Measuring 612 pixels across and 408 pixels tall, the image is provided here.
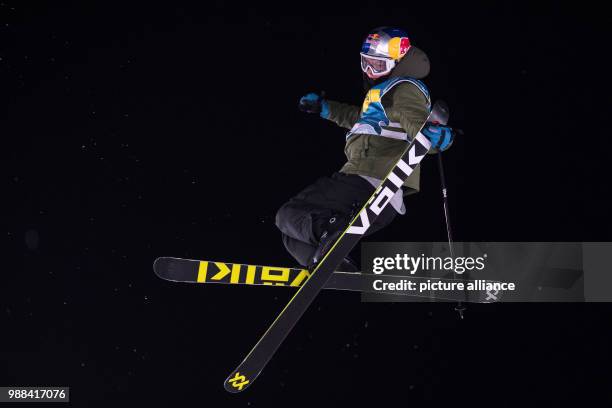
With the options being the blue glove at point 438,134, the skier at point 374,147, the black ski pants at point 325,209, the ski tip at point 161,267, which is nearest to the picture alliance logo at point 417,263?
the skier at point 374,147

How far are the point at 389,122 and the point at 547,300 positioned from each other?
5.23 ft

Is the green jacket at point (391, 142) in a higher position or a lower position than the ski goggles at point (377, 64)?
lower

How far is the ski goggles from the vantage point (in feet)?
13.3

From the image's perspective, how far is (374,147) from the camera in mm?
3984

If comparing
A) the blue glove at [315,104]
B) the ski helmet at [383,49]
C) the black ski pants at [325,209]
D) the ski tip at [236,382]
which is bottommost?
the ski tip at [236,382]

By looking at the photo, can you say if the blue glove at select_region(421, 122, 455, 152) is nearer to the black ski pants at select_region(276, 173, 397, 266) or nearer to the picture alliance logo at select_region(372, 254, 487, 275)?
the black ski pants at select_region(276, 173, 397, 266)

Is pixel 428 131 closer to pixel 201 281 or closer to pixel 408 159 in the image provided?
pixel 408 159

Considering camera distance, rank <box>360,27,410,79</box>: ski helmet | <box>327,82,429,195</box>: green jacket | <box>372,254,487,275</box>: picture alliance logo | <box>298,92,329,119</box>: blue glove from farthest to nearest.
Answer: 1. <box>372,254,487,275</box>: picture alliance logo
2. <box>298,92,329,119</box>: blue glove
3. <box>360,27,410,79</box>: ski helmet
4. <box>327,82,429,195</box>: green jacket

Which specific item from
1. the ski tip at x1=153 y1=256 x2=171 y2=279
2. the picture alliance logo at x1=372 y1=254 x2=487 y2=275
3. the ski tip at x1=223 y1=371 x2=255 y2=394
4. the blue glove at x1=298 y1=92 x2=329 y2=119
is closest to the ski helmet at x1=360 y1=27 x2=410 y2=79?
the blue glove at x1=298 y1=92 x2=329 y2=119

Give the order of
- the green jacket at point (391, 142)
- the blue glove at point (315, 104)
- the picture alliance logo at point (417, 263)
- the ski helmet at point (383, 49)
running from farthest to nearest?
the picture alliance logo at point (417, 263), the blue glove at point (315, 104), the ski helmet at point (383, 49), the green jacket at point (391, 142)

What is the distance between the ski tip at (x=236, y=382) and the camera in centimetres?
387

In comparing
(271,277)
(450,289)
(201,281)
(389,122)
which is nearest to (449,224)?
(450,289)

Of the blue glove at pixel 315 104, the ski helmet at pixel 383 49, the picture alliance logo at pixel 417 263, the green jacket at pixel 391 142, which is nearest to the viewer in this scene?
the green jacket at pixel 391 142

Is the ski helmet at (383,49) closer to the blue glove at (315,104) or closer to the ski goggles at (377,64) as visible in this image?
the ski goggles at (377,64)
